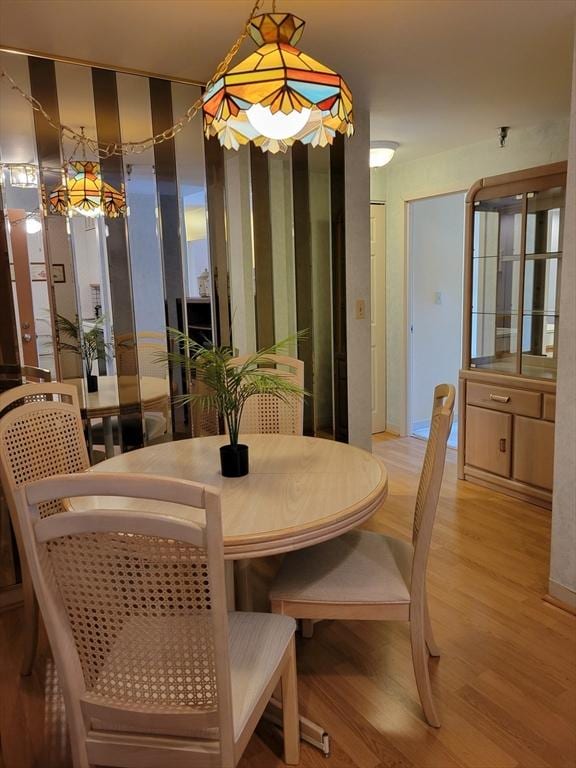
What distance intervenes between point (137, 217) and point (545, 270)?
2427 mm

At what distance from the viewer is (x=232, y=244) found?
320 centimetres

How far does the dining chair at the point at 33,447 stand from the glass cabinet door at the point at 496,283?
8.79 ft

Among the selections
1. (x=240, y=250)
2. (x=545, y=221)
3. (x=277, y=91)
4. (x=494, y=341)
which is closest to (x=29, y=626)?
(x=277, y=91)

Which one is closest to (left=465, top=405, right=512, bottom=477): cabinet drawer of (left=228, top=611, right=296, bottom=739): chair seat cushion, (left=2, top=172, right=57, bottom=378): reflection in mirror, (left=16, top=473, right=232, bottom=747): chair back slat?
(left=228, top=611, right=296, bottom=739): chair seat cushion

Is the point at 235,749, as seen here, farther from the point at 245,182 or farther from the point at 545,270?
the point at 545,270

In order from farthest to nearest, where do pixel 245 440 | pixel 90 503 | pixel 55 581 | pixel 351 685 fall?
pixel 245 440
pixel 351 685
pixel 90 503
pixel 55 581

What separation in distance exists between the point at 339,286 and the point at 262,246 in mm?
566

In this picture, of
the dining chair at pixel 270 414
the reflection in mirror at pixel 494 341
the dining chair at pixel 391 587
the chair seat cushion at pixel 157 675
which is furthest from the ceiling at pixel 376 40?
the chair seat cushion at pixel 157 675

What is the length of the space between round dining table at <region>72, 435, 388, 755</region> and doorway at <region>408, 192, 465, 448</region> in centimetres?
302

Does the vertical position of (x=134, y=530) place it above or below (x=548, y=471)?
above

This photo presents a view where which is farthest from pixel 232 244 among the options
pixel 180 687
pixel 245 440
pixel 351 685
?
pixel 180 687

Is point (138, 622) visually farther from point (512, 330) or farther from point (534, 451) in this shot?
point (512, 330)

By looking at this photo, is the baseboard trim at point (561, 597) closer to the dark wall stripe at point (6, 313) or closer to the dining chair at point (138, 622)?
the dining chair at point (138, 622)

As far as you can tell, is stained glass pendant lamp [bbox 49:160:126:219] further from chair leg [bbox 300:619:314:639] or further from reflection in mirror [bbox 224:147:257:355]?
chair leg [bbox 300:619:314:639]
